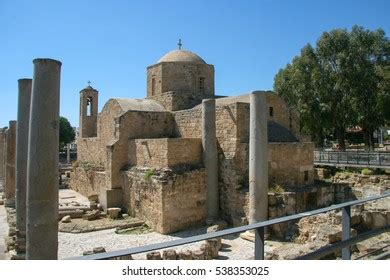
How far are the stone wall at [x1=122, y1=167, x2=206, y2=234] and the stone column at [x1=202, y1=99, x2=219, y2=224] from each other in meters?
0.24

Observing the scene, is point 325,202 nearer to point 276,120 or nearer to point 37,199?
point 276,120

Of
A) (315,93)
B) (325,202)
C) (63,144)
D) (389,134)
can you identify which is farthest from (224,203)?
(389,134)

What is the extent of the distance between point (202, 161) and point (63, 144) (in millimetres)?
41321

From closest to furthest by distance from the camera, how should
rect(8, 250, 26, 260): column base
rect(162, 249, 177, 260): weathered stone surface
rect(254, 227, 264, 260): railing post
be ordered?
rect(254, 227, 264, 260): railing post, rect(8, 250, 26, 260): column base, rect(162, 249, 177, 260): weathered stone surface

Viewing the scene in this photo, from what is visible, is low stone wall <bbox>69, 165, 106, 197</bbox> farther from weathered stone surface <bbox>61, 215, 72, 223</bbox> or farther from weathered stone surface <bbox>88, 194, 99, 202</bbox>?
weathered stone surface <bbox>61, 215, 72, 223</bbox>

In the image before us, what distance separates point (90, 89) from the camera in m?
22.8

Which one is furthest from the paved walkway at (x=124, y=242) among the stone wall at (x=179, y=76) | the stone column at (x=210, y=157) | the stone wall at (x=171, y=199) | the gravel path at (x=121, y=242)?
the stone wall at (x=179, y=76)

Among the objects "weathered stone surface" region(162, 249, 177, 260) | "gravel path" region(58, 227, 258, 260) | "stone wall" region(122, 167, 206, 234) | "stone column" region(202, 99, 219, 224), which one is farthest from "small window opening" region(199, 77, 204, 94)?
→ "weathered stone surface" region(162, 249, 177, 260)

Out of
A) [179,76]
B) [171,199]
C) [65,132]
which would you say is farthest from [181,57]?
[65,132]

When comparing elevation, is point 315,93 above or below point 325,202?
above

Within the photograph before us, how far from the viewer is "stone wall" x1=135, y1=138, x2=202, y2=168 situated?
12547 mm

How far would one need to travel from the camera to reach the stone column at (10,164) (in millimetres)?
13695

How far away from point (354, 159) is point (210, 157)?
10.0 m
